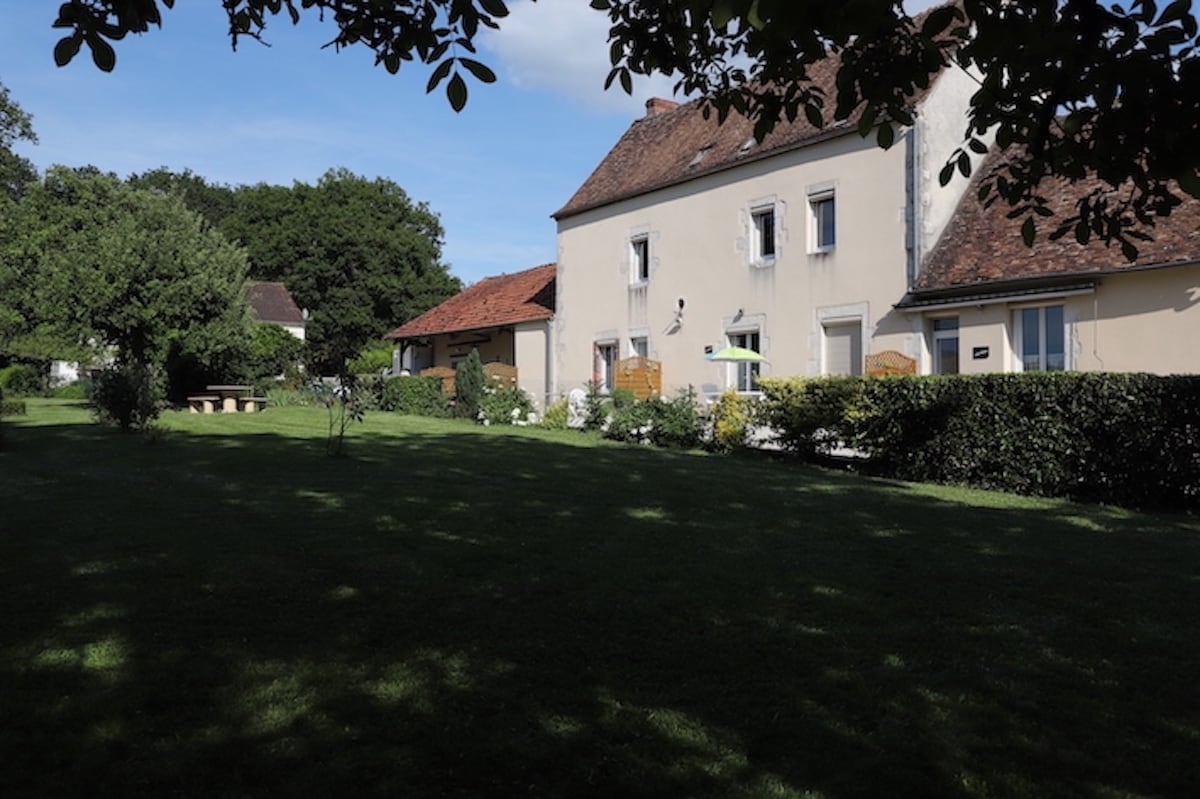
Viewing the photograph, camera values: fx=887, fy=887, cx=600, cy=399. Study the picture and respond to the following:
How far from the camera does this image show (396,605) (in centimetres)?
481

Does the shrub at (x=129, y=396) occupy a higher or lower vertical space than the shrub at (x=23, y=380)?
lower

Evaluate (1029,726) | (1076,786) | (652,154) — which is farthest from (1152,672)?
(652,154)

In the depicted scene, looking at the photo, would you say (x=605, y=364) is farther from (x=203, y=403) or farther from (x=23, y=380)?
(x=23, y=380)

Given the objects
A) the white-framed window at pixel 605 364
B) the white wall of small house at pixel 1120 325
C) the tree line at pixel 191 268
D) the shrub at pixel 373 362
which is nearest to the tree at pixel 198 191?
the tree line at pixel 191 268

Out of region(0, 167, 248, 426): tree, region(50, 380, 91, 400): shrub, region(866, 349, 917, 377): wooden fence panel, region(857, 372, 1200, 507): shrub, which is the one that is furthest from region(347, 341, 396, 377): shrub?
region(857, 372, 1200, 507): shrub

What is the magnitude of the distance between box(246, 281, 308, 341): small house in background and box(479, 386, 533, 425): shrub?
→ 109 ft

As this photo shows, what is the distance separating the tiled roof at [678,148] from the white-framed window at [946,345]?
454 cm

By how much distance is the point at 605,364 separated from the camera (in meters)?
24.9

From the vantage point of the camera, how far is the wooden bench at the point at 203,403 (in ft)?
78.8

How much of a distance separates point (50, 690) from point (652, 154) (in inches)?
899

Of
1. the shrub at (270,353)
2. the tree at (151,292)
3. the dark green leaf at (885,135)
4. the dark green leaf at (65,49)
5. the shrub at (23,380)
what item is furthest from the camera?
the shrub at (23,380)

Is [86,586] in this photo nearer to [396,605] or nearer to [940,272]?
[396,605]

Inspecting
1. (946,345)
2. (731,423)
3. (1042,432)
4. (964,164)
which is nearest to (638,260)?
(946,345)

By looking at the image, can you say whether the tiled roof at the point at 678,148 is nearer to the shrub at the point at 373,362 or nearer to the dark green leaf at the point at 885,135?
the dark green leaf at the point at 885,135
